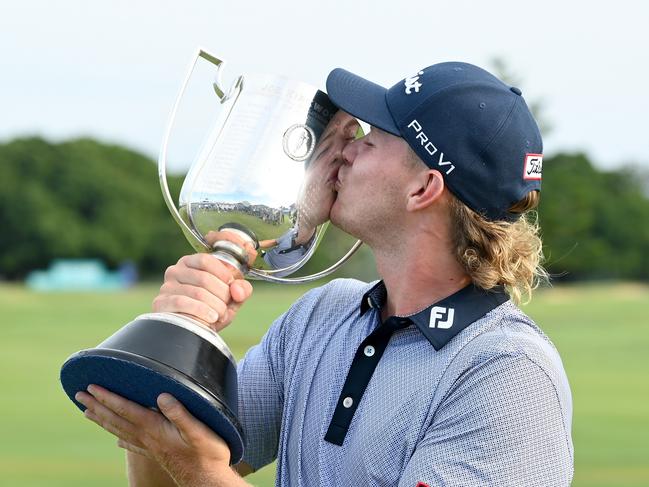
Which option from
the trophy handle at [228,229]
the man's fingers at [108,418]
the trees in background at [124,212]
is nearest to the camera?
the man's fingers at [108,418]

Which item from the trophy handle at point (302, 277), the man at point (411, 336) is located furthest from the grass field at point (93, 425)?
the man at point (411, 336)

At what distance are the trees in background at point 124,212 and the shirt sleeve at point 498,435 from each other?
150ft

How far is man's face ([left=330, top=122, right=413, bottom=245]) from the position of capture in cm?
267

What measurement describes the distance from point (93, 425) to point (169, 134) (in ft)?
30.6

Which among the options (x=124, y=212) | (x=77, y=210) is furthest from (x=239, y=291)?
(x=77, y=210)

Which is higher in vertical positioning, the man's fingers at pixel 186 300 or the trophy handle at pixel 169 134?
the trophy handle at pixel 169 134

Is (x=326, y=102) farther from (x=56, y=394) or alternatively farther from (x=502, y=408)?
(x=56, y=394)

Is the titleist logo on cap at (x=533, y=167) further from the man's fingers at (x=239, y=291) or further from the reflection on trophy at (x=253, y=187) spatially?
the man's fingers at (x=239, y=291)

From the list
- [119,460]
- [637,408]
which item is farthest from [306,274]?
[637,408]

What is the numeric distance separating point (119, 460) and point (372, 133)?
277 inches

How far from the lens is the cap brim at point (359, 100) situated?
2.68 metres

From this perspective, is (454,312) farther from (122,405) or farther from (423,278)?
(122,405)

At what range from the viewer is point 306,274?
2977 millimetres

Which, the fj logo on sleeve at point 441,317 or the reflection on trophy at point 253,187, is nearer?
the reflection on trophy at point 253,187
